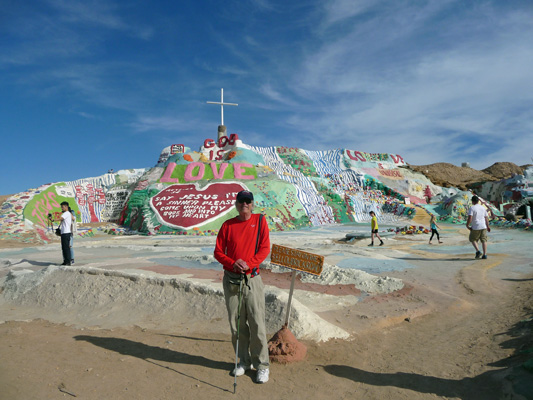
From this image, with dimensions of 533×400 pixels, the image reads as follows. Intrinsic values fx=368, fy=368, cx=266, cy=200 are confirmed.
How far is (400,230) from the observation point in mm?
18812

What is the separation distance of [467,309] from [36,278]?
7640 millimetres

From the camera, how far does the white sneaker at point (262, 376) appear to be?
3.45 metres

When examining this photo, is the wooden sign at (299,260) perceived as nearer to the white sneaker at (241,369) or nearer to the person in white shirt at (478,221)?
the white sneaker at (241,369)

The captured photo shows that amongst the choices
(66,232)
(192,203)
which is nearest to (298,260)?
(66,232)

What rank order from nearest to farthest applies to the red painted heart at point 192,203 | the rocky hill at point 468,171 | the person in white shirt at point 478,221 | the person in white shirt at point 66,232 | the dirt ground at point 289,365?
the dirt ground at point 289,365 → the person in white shirt at point 66,232 → the person in white shirt at point 478,221 → the red painted heart at point 192,203 → the rocky hill at point 468,171

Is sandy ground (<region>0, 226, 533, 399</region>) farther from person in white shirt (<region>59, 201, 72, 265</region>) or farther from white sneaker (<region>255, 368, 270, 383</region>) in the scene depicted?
person in white shirt (<region>59, 201, 72, 265</region>)

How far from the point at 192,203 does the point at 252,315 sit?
59.5 feet

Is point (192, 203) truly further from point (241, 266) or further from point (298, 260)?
point (241, 266)

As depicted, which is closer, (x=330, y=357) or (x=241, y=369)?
(x=241, y=369)

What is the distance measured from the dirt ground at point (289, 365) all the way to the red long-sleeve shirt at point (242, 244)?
114 centimetres

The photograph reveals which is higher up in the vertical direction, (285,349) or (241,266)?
(241,266)

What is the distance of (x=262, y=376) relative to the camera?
11.4 ft

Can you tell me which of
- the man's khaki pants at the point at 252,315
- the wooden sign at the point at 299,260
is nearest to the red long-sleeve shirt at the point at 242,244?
the man's khaki pants at the point at 252,315

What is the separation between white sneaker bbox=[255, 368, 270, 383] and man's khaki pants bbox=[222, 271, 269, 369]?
0.03m
